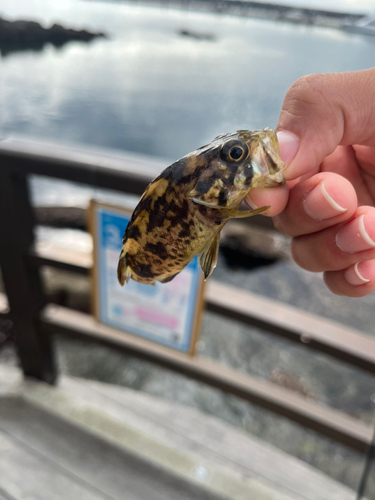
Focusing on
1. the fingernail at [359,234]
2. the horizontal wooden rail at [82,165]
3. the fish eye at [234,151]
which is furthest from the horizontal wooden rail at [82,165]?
the fish eye at [234,151]

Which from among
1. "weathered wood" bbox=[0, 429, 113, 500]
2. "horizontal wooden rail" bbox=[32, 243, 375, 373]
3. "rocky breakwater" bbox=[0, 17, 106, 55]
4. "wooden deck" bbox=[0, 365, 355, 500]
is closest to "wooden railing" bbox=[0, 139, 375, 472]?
"horizontal wooden rail" bbox=[32, 243, 375, 373]

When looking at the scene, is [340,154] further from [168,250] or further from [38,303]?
[38,303]

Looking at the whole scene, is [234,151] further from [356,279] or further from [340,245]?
[356,279]

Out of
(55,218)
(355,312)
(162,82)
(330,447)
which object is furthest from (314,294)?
(55,218)

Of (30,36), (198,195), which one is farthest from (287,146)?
(30,36)

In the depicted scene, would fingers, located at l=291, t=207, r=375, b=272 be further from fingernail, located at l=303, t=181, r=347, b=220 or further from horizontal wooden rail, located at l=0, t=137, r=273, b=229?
horizontal wooden rail, located at l=0, t=137, r=273, b=229

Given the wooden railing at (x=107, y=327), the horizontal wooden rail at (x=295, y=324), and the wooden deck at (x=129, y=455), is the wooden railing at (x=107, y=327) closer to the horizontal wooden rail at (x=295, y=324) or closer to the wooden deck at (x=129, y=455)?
the horizontal wooden rail at (x=295, y=324)
